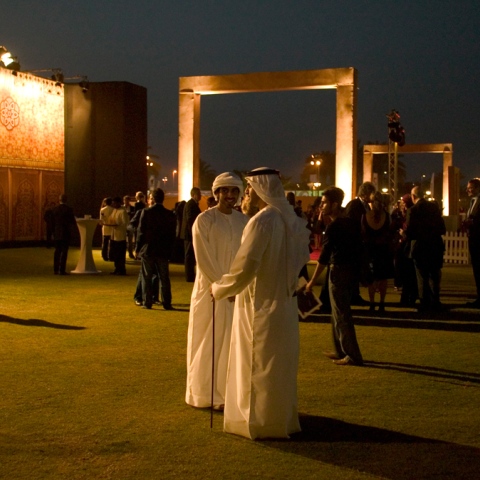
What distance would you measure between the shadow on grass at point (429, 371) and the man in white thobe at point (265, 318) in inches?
97.9

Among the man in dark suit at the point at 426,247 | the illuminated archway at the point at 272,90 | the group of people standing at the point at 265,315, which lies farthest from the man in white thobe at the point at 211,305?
the illuminated archway at the point at 272,90

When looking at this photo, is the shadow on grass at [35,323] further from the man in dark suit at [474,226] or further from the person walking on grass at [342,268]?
the man in dark suit at [474,226]

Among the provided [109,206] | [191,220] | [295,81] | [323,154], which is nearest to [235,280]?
[191,220]

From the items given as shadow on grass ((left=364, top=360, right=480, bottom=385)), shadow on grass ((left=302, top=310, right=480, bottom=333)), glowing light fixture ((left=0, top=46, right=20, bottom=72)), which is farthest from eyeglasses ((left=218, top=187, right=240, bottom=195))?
glowing light fixture ((left=0, top=46, right=20, bottom=72))

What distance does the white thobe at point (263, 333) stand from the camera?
522cm

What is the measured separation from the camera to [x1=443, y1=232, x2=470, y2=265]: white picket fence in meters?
21.6

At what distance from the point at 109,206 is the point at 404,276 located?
25.7 ft

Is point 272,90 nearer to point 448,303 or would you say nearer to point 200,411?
point 448,303

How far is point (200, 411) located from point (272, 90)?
624 inches

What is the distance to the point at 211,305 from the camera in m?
6.18

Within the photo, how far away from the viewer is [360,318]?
11.0 meters

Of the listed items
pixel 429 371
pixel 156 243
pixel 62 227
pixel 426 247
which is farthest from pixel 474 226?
pixel 62 227

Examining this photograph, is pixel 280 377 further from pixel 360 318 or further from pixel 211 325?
pixel 360 318

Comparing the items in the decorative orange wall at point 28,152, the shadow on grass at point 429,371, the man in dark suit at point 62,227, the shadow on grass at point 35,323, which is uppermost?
the decorative orange wall at point 28,152
